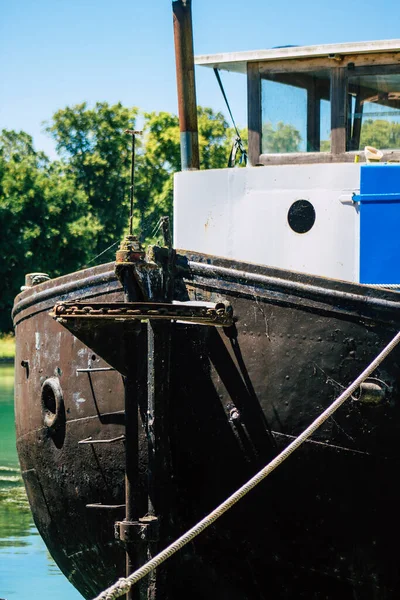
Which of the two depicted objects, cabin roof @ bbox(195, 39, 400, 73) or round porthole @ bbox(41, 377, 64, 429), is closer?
round porthole @ bbox(41, 377, 64, 429)

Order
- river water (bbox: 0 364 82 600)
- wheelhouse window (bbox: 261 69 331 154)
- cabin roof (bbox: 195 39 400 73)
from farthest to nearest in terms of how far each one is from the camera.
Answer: river water (bbox: 0 364 82 600), wheelhouse window (bbox: 261 69 331 154), cabin roof (bbox: 195 39 400 73)

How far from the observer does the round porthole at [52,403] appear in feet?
25.4

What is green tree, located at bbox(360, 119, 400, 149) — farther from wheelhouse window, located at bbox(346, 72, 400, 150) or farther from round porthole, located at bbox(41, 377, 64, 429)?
round porthole, located at bbox(41, 377, 64, 429)

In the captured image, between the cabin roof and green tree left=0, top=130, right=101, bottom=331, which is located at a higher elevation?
the cabin roof

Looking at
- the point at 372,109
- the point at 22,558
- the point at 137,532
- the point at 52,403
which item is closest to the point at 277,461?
the point at 137,532

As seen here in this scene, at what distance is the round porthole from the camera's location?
7.75 m

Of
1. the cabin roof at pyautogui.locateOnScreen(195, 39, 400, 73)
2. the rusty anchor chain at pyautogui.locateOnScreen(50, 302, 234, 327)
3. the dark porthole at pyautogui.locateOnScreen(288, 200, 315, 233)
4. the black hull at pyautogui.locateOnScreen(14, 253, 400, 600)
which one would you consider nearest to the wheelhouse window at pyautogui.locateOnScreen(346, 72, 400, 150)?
the cabin roof at pyautogui.locateOnScreen(195, 39, 400, 73)

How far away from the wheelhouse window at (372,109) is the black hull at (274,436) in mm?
2229

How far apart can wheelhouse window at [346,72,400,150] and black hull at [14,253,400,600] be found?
2229mm

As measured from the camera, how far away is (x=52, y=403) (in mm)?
7926

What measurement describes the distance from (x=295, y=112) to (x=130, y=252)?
2685 millimetres

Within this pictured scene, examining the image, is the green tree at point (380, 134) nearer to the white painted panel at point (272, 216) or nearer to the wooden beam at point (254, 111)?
the white painted panel at point (272, 216)

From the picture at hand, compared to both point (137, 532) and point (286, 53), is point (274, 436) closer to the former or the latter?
point (137, 532)

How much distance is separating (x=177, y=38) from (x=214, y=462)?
4.11 m
